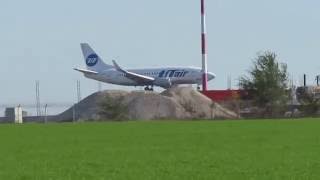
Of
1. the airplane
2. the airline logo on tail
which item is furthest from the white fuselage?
the airline logo on tail

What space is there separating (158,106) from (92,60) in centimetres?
3012

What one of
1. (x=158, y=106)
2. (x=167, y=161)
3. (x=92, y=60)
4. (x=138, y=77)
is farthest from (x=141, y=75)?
(x=167, y=161)

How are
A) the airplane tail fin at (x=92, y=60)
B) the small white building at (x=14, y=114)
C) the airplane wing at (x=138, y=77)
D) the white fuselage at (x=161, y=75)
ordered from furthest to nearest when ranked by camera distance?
the airplane tail fin at (x=92, y=60) < the airplane wing at (x=138, y=77) < the white fuselage at (x=161, y=75) < the small white building at (x=14, y=114)

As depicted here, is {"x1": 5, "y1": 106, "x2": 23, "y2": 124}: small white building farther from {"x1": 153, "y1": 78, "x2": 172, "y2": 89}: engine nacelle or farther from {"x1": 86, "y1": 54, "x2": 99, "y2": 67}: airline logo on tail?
{"x1": 86, "y1": 54, "x2": 99, "y2": 67}: airline logo on tail

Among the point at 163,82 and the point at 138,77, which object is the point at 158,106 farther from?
the point at 138,77

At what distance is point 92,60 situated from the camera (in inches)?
4673

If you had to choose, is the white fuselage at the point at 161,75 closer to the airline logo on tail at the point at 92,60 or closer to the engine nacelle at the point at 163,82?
the engine nacelle at the point at 163,82

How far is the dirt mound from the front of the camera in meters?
88.1

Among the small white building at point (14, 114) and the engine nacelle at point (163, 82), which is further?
the engine nacelle at point (163, 82)

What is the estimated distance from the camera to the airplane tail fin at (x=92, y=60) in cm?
11594

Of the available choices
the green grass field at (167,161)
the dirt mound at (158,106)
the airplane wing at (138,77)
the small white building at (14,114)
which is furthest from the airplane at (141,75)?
the green grass field at (167,161)

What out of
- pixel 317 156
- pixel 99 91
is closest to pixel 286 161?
pixel 317 156

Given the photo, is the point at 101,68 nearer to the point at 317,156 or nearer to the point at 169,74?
the point at 169,74

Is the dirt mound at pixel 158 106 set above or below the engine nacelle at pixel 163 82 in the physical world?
below
